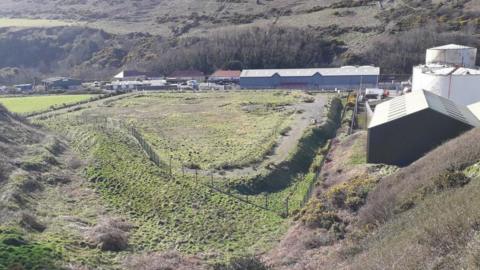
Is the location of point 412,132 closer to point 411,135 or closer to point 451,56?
point 411,135

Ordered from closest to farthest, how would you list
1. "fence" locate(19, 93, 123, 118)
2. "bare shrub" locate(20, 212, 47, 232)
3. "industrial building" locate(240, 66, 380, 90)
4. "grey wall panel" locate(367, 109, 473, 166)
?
1. "bare shrub" locate(20, 212, 47, 232)
2. "grey wall panel" locate(367, 109, 473, 166)
3. "fence" locate(19, 93, 123, 118)
4. "industrial building" locate(240, 66, 380, 90)

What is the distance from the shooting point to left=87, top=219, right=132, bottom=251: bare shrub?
16500 millimetres

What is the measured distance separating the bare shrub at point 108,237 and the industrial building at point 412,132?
12.2 metres

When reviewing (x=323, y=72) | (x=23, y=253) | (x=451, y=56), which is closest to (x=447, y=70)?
(x=451, y=56)

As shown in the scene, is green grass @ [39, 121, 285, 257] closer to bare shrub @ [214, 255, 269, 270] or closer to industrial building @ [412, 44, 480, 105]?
bare shrub @ [214, 255, 269, 270]

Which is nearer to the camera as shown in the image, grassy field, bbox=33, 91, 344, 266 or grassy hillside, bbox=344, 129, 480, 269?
grassy hillside, bbox=344, 129, 480, 269

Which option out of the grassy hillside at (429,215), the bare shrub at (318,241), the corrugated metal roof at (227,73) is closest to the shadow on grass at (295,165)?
the grassy hillside at (429,215)

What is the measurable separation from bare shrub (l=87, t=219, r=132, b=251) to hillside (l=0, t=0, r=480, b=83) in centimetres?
5573

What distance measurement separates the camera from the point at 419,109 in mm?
23031

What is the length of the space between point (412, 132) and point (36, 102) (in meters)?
43.4

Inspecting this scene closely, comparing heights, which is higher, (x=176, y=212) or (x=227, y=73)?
(x=176, y=212)

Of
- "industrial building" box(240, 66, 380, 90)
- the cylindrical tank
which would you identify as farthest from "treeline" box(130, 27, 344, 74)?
the cylindrical tank

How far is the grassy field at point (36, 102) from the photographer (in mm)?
49088

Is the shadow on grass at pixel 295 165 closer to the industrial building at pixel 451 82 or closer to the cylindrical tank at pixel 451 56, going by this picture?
the industrial building at pixel 451 82
